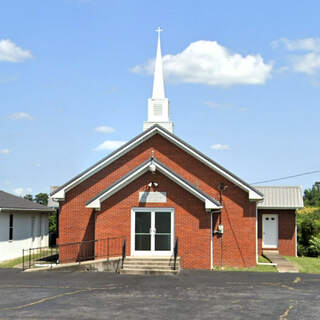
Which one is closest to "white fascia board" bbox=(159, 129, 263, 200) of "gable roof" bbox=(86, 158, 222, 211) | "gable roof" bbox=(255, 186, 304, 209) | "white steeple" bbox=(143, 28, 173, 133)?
"gable roof" bbox=(86, 158, 222, 211)

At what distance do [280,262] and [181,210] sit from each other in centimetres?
616

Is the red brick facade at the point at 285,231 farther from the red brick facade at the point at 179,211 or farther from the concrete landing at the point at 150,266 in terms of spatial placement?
the concrete landing at the point at 150,266

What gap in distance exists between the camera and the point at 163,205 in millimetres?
22875

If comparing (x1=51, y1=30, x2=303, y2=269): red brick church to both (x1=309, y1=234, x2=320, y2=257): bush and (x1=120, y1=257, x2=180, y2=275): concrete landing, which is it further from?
(x1=309, y1=234, x2=320, y2=257): bush

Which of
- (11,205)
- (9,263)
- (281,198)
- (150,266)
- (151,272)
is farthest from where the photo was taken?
(281,198)

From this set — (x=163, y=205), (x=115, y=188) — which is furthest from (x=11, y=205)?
(x=163, y=205)

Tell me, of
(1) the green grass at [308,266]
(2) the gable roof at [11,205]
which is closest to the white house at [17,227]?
(2) the gable roof at [11,205]

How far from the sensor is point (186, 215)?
22.8 meters

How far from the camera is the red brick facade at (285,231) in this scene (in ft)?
103

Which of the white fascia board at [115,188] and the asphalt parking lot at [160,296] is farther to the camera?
the white fascia board at [115,188]

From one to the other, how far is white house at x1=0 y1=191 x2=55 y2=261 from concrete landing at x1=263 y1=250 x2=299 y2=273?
1369cm

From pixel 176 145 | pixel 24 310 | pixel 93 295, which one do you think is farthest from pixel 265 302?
pixel 176 145

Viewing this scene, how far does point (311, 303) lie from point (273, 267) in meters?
9.50

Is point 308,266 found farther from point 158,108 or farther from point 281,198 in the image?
point 158,108
